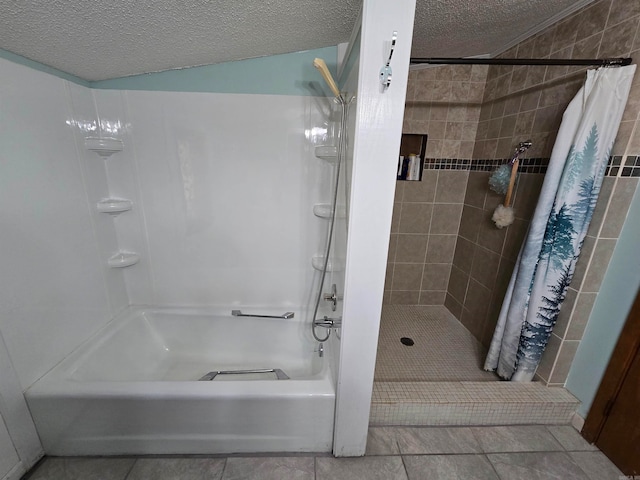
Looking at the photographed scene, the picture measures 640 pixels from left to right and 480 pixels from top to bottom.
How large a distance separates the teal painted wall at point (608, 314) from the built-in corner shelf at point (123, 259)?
104 inches

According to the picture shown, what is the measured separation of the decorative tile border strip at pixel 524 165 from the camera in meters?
1.12


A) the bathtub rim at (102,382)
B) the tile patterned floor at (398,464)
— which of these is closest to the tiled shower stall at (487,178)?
the tile patterned floor at (398,464)

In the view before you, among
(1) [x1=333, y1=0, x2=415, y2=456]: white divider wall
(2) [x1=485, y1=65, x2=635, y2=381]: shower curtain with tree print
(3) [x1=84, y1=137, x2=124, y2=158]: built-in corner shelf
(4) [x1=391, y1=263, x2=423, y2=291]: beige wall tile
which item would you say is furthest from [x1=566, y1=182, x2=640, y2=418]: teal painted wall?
(3) [x1=84, y1=137, x2=124, y2=158]: built-in corner shelf

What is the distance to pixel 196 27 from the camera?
106cm

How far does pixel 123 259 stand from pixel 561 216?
2490mm

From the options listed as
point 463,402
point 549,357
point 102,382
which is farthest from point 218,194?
point 549,357

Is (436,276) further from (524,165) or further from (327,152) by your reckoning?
(327,152)

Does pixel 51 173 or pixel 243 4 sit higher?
pixel 243 4

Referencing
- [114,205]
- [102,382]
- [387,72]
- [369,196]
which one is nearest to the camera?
[387,72]

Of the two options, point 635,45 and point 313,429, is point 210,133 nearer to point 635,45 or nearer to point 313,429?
point 313,429

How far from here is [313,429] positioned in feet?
3.95

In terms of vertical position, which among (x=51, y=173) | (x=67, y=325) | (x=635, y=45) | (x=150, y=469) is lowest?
(x=150, y=469)

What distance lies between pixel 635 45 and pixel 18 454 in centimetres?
319

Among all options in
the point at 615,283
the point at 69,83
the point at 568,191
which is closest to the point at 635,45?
the point at 568,191
